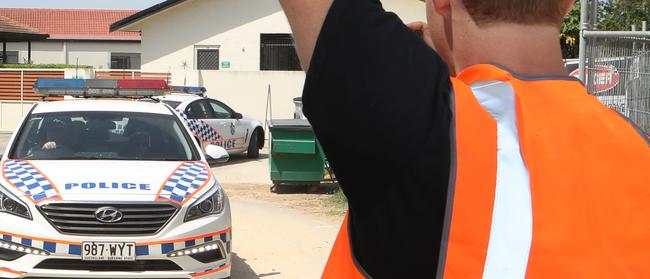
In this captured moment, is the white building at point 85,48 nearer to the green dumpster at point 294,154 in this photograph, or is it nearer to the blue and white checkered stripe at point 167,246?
the green dumpster at point 294,154

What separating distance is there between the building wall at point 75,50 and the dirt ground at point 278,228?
34.5 metres

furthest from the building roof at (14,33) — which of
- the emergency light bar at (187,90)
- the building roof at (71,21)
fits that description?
the emergency light bar at (187,90)

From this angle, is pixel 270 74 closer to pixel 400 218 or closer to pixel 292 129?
pixel 292 129

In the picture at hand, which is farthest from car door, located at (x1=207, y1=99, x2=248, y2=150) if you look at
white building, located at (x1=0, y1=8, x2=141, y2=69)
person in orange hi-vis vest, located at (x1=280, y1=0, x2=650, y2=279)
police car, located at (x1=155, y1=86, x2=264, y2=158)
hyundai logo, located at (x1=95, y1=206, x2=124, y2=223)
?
white building, located at (x1=0, y1=8, x2=141, y2=69)

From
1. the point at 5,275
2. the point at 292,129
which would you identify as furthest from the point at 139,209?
the point at 292,129

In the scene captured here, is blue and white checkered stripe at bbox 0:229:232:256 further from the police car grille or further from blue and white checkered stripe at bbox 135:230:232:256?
the police car grille

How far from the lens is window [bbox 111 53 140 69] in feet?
155

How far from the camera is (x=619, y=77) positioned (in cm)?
584

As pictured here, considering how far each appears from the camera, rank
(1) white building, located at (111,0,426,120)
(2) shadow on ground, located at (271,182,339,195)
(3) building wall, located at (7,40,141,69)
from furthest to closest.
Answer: (3) building wall, located at (7,40,141,69)
(1) white building, located at (111,0,426,120)
(2) shadow on ground, located at (271,182,339,195)

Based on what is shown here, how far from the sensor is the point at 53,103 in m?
8.05

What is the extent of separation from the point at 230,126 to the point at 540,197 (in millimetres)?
16385

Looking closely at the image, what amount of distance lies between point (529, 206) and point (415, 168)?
18cm

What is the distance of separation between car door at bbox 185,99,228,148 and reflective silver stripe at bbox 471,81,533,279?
605 inches

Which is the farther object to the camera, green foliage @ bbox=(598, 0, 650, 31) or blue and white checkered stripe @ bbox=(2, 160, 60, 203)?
green foliage @ bbox=(598, 0, 650, 31)
